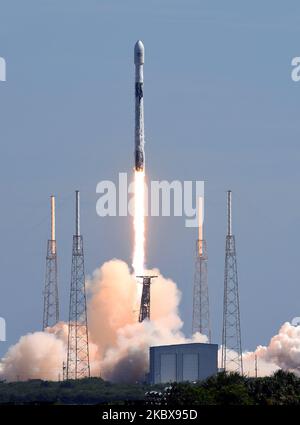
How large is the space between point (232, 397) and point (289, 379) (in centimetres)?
1680
